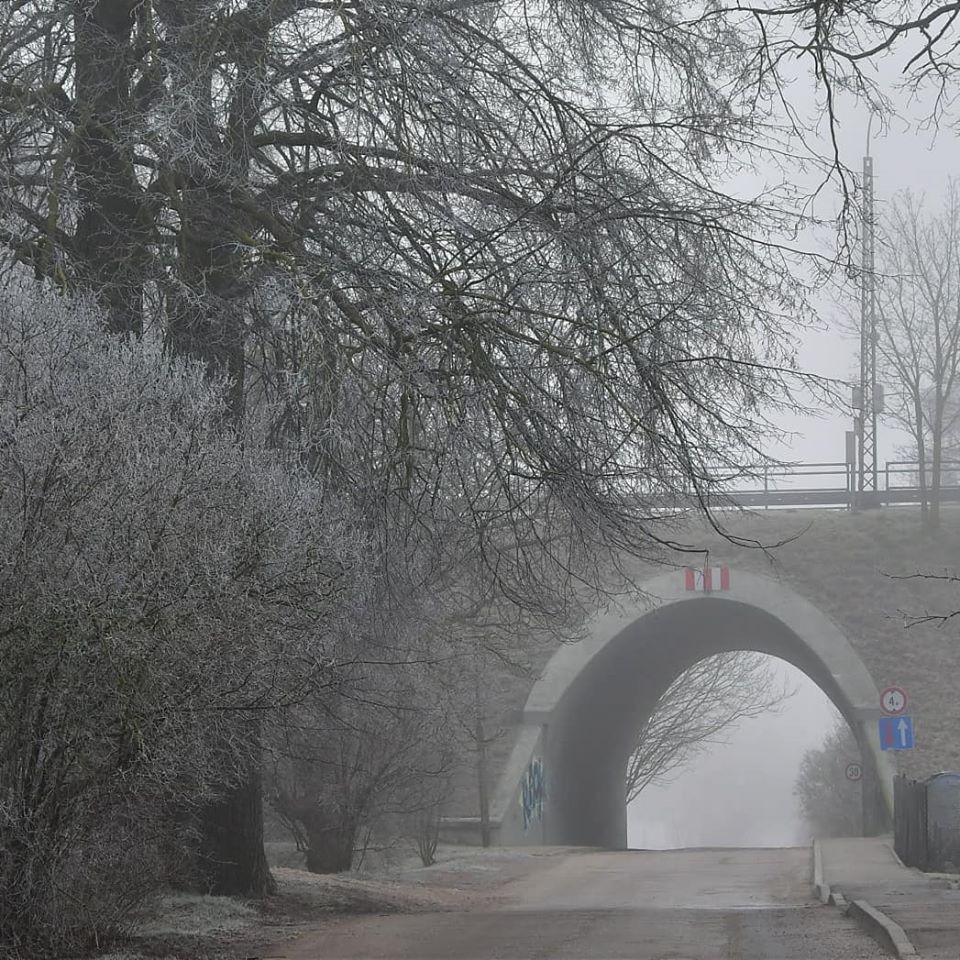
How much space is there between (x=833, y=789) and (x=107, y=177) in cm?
5033

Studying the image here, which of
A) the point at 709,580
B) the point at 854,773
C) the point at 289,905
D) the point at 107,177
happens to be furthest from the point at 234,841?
the point at 709,580

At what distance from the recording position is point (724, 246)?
1162 cm

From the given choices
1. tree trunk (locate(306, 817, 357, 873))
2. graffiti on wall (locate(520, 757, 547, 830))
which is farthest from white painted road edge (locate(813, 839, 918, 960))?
graffiti on wall (locate(520, 757, 547, 830))

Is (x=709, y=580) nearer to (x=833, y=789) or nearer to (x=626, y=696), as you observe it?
(x=626, y=696)

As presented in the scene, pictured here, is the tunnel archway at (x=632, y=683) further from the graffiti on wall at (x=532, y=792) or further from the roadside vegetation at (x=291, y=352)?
the roadside vegetation at (x=291, y=352)

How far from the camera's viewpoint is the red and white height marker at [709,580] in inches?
1251

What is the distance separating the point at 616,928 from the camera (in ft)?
39.2

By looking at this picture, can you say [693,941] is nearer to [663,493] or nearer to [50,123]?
[663,493]

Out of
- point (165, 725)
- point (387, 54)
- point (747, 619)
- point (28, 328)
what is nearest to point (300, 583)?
point (165, 725)

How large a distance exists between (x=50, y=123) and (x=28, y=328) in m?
3.68

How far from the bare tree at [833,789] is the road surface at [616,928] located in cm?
3034

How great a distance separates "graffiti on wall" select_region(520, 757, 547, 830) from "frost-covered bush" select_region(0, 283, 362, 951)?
21691 mm

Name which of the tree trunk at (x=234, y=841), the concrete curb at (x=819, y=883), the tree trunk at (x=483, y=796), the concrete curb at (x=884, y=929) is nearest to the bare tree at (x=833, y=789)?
the tree trunk at (x=483, y=796)

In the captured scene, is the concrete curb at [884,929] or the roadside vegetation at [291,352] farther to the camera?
the concrete curb at [884,929]
